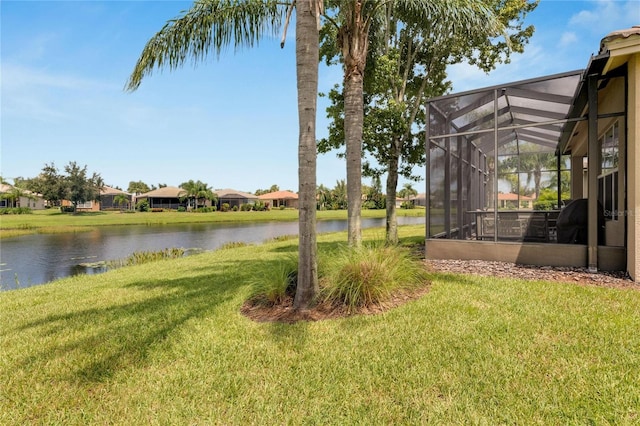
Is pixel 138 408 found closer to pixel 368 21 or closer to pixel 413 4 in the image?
pixel 368 21

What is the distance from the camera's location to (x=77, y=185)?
2165 inches

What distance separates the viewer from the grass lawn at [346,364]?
2609 mm

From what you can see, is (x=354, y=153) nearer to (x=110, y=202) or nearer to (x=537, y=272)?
(x=537, y=272)

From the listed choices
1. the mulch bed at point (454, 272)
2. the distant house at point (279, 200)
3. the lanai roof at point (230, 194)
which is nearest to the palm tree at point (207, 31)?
the mulch bed at point (454, 272)

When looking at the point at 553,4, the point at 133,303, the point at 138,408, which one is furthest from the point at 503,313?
the point at 553,4

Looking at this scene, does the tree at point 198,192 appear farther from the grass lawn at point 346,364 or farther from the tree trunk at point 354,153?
the grass lawn at point 346,364

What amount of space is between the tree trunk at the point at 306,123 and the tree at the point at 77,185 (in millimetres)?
63592

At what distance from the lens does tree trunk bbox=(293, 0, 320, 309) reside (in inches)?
190

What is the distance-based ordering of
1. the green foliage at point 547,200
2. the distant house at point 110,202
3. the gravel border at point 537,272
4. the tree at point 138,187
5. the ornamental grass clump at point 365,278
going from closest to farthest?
the ornamental grass clump at point 365,278, the gravel border at point 537,272, the green foliage at point 547,200, the distant house at point 110,202, the tree at point 138,187

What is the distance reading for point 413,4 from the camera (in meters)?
8.31

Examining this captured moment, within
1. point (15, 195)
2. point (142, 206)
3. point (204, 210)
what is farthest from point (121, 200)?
point (204, 210)

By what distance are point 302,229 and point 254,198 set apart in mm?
73693

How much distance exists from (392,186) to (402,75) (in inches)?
184

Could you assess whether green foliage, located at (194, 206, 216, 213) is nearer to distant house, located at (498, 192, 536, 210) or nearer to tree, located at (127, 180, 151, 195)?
tree, located at (127, 180, 151, 195)
